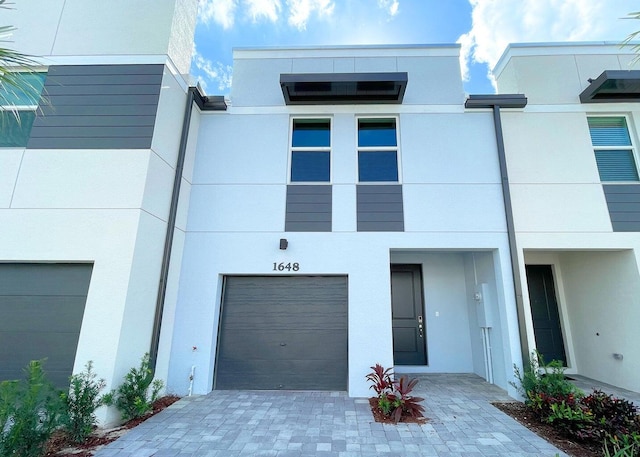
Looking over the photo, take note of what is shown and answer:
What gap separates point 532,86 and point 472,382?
6142 mm

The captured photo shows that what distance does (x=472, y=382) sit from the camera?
564 cm

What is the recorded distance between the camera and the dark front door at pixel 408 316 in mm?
6473

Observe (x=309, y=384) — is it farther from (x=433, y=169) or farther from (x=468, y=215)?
(x=433, y=169)

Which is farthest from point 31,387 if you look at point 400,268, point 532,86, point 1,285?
point 532,86

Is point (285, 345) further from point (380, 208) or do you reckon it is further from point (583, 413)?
point (583, 413)

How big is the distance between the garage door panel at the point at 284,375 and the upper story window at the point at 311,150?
346 centimetres

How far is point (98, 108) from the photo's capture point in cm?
473

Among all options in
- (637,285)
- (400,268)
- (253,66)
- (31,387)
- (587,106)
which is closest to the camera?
(31,387)

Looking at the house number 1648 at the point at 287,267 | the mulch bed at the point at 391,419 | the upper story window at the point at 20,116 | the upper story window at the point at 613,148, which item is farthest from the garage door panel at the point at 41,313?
the upper story window at the point at 613,148

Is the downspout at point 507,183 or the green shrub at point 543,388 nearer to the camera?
the green shrub at point 543,388

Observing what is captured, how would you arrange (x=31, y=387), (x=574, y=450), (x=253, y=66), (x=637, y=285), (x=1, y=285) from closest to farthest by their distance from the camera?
(x=31, y=387), (x=574, y=450), (x=1, y=285), (x=637, y=285), (x=253, y=66)

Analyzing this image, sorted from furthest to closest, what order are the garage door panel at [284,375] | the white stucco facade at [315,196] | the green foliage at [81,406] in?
1. the garage door panel at [284,375]
2. the white stucco facade at [315,196]
3. the green foliage at [81,406]

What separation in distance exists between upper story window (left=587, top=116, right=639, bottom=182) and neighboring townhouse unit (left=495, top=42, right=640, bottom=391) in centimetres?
2

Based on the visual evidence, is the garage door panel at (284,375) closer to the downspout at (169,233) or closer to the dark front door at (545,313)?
the downspout at (169,233)
